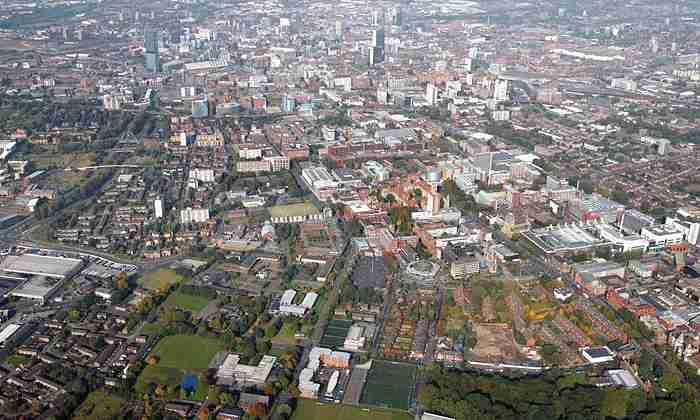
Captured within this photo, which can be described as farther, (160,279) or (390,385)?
(160,279)

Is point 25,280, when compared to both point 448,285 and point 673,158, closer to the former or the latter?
point 448,285

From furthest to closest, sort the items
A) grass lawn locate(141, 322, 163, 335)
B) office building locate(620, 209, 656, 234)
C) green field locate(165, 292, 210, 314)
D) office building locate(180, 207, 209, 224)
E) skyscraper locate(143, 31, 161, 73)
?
skyscraper locate(143, 31, 161, 73) < office building locate(180, 207, 209, 224) < office building locate(620, 209, 656, 234) < green field locate(165, 292, 210, 314) < grass lawn locate(141, 322, 163, 335)

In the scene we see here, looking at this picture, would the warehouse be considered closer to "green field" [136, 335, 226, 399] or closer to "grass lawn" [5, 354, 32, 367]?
"grass lawn" [5, 354, 32, 367]

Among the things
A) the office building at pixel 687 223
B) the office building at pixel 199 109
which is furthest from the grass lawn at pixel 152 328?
the office building at pixel 199 109

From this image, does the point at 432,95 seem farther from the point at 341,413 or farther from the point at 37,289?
the point at 341,413

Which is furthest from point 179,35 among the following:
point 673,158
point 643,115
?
point 673,158

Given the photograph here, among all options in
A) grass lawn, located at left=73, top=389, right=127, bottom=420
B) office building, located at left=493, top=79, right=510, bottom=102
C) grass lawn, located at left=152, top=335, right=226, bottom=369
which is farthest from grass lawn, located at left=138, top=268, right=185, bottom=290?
office building, located at left=493, top=79, right=510, bottom=102

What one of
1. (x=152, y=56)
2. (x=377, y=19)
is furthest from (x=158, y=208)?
(x=377, y=19)
